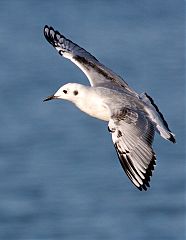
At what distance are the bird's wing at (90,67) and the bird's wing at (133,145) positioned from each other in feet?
3.17

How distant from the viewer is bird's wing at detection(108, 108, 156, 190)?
966 centimetres

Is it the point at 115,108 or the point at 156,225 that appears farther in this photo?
the point at 156,225

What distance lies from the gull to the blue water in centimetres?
377

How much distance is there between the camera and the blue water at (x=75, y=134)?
597 inches

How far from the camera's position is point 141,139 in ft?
32.3

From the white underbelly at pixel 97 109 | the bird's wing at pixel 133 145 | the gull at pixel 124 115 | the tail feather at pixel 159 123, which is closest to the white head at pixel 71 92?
the gull at pixel 124 115

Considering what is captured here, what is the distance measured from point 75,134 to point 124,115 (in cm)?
649

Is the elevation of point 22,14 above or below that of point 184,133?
above

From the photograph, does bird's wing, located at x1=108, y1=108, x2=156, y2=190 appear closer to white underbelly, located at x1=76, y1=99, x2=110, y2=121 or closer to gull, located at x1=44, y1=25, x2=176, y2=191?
gull, located at x1=44, y1=25, x2=176, y2=191

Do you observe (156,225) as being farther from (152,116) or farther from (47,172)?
(152,116)

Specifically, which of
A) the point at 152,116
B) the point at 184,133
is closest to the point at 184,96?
the point at 184,133

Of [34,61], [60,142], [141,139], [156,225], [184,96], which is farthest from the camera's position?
[34,61]

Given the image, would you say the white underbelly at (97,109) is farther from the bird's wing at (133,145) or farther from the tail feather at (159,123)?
the tail feather at (159,123)

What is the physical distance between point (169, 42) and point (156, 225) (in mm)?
5320
